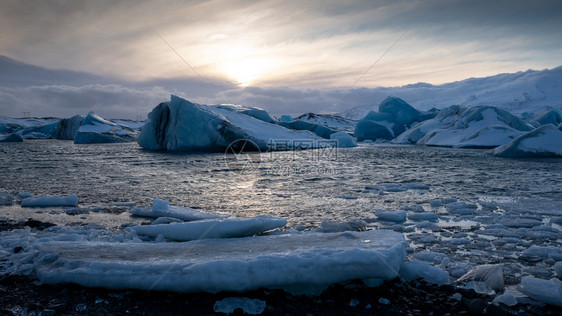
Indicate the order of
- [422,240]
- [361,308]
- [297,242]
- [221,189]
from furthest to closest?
[221,189] < [422,240] < [297,242] < [361,308]

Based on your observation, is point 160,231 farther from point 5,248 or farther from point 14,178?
point 14,178

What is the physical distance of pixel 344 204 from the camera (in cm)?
433

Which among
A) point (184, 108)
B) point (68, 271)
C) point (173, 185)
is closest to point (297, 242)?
point (68, 271)

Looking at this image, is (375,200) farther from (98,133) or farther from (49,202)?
(98,133)

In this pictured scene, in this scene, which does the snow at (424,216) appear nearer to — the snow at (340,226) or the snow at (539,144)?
the snow at (340,226)

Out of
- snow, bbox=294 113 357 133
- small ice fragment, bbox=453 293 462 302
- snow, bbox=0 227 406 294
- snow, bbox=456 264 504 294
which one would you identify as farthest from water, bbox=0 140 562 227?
snow, bbox=294 113 357 133

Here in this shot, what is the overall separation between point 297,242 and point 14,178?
21.4 feet

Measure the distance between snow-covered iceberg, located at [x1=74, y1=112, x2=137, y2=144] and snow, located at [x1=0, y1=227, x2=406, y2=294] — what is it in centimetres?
2289

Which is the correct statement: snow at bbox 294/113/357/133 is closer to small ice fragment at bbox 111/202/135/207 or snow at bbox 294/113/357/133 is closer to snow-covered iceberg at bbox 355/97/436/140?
snow-covered iceberg at bbox 355/97/436/140

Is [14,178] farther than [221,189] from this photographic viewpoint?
Yes

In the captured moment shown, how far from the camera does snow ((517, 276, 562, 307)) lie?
5.75ft

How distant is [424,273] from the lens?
2072 mm

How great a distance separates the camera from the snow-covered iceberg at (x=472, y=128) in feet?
51.3

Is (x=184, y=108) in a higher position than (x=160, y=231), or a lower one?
higher
